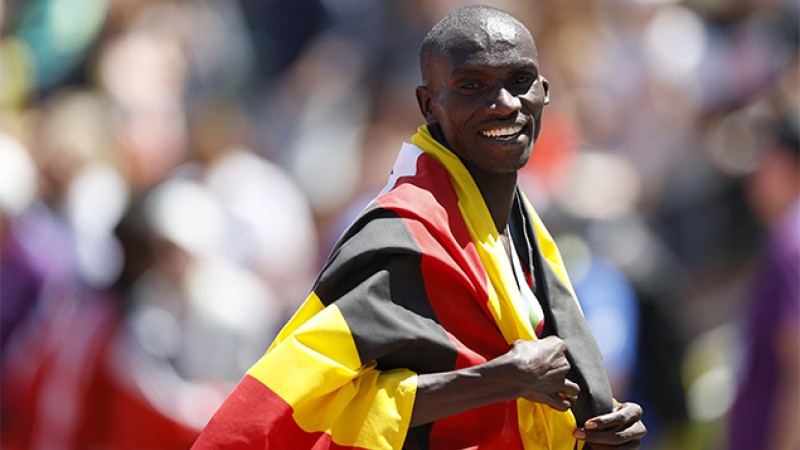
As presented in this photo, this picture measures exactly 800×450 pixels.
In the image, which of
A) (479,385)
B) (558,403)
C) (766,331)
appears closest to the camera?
(479,385)

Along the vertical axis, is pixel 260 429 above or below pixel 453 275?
below

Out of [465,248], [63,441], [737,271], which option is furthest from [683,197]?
[465,248]

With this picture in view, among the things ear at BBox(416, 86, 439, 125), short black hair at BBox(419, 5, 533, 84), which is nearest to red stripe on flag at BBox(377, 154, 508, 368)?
ear at BBox(416, 86, 439, 125)

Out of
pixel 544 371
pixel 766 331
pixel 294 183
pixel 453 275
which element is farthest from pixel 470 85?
pixel 294 183

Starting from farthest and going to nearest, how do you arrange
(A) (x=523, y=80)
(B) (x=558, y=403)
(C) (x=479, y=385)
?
(A) (x=523, y=80) → (B) (x=558, y=403) → (C) (x=479, y=385)

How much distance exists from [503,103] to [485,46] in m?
0.14

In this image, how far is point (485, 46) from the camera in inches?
171

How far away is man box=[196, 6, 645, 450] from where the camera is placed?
423cm

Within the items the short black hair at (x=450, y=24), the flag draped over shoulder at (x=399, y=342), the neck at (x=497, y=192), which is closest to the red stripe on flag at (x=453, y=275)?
the flag draped over shoulder at (x=399, y=342)

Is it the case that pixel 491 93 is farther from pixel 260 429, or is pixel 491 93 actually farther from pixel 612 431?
pixel 260 429

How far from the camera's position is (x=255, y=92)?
12.2 metres

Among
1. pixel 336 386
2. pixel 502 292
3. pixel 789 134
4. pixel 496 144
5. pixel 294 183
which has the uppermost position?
pixel 496 144

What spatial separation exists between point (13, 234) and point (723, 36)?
4291 millimetres

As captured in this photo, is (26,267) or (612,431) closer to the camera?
(612,431)
